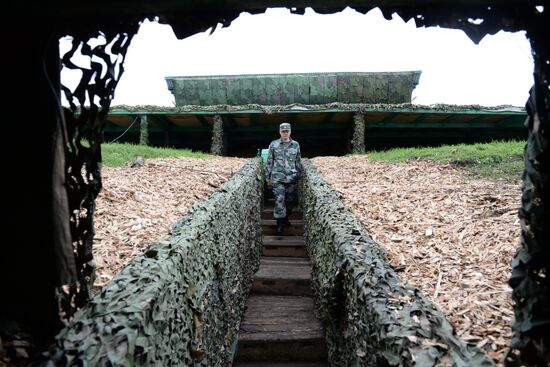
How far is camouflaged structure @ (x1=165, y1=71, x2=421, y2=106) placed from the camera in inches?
578

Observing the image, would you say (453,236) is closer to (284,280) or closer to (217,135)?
(284,280)

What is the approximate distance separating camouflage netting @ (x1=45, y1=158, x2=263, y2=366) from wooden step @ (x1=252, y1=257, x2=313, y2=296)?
3.45ft

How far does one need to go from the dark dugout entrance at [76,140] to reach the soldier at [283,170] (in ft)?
19.4

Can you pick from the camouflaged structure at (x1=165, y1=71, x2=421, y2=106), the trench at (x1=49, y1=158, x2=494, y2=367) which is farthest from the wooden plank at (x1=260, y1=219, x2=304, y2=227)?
the camouflaged structure at (x1=165, y1=71, x2=421, y2=106)

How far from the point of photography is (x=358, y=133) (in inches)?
535

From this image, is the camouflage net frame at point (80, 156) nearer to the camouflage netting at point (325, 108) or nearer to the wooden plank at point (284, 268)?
the wooden plank at point (284, 268)

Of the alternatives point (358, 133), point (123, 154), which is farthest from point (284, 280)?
point (358, 133)

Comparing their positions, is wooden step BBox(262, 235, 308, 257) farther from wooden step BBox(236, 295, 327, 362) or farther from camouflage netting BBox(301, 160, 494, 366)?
camouflage netting BBox(301, 160, 494, 366)

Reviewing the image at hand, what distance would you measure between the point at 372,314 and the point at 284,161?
5878 mm

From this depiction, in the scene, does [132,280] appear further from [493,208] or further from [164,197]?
[493,208]

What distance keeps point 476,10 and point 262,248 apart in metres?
6.53

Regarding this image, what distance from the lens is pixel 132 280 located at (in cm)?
254

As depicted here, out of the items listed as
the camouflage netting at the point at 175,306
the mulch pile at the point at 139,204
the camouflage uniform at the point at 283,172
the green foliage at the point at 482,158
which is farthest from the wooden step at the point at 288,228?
the green foliage at the point at 482,158

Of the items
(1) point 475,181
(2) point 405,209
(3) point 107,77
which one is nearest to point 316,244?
(2) point 405,209
